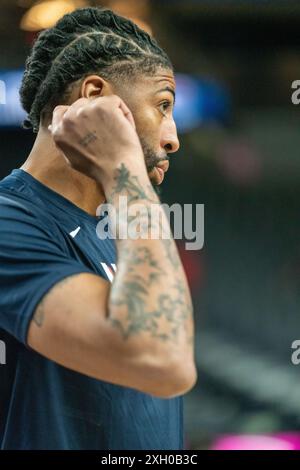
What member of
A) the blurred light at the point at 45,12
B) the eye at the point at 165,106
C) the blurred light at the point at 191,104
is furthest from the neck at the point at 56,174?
the blurred light at the point at 191,104

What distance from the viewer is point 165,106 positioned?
1.86 meters

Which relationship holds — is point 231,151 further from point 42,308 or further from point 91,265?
point 42,308

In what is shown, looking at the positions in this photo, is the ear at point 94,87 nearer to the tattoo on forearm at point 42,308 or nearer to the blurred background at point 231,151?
the tattoo on forearm at point 42,308

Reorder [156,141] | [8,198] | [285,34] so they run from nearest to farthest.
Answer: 1. [8,198]
2. [156,141]
3. [285,34]

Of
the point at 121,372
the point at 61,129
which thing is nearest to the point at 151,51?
the point at 61,129

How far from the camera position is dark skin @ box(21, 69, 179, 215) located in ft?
5.96

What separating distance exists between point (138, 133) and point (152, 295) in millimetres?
525

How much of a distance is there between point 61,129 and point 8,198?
22cm

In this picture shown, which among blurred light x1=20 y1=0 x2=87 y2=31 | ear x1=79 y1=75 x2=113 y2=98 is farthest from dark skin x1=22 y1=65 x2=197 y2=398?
blurred light x1=20 y1=0 x2=87 y2=31

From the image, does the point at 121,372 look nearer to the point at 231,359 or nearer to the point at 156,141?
the point at 156,141

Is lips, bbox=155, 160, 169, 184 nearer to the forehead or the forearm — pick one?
the forehead

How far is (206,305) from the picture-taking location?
6668 mm

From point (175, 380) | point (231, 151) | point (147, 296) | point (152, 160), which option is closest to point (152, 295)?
point (147, 296)

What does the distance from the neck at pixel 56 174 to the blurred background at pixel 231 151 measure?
4443mm
